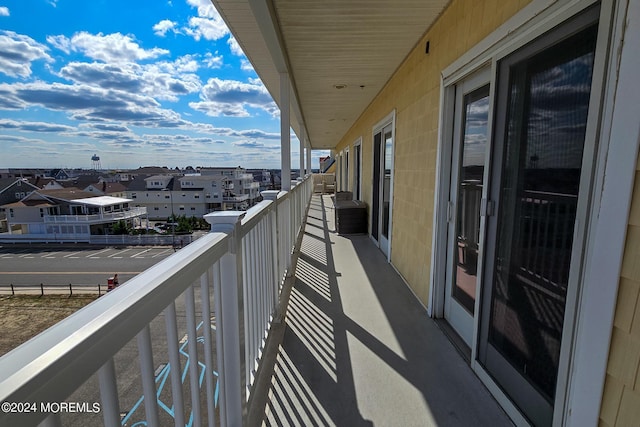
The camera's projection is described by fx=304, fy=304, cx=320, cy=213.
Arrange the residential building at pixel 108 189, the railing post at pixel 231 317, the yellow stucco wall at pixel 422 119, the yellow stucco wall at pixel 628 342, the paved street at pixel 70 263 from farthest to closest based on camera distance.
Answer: the residential building at pixel 108 189
the paved street at pixel 70 263
the yellow stucco wall at pixel 422 119
the railing post at pixel 231 317
the yellow stucco wall at pixel 628 342

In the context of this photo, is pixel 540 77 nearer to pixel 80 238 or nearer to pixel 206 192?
pixel 206 192

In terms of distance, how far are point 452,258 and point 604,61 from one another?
1.65 metres

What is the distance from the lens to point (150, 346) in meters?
0.64

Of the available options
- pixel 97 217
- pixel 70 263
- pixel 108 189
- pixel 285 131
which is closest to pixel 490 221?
pixel 285 131

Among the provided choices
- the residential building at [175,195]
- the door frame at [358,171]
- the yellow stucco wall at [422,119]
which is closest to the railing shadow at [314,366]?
the yellow stucco wall at [422,119]

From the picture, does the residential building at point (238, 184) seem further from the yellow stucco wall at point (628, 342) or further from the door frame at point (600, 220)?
the yellow stucco wall at point (628, 342)

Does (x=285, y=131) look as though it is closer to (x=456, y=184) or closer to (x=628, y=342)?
(x=456, y=184)

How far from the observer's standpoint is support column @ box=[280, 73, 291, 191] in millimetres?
3570

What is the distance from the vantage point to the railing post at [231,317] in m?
1.20

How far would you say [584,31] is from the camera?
3.79 feet

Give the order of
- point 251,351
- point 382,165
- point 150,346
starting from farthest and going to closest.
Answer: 1. point 382,165
2. point 251,351
3. point 150,346

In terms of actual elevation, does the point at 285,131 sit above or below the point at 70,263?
above

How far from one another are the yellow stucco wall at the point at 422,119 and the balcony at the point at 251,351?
459 mm

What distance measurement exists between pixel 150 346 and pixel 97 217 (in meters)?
8.04
